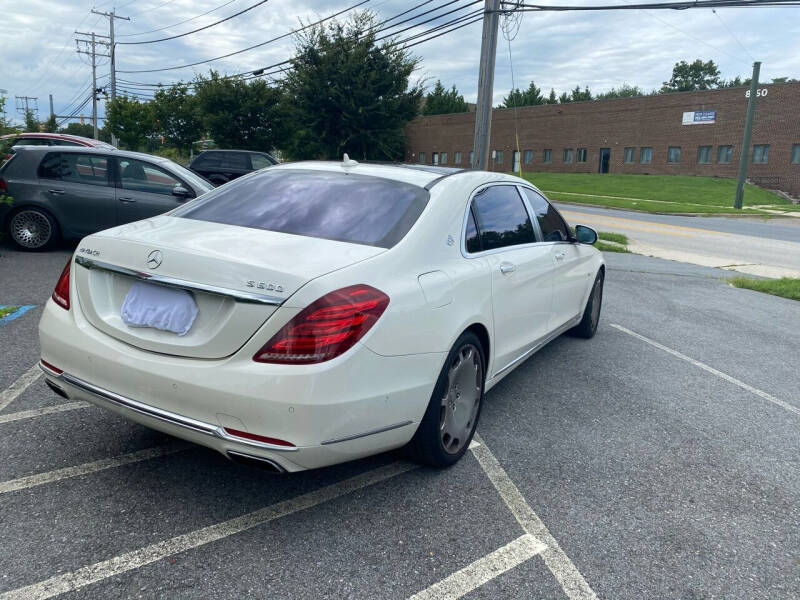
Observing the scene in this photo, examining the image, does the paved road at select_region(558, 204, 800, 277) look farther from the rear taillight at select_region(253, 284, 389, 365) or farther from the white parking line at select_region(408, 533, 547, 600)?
the rear taillight at select_region(253, 284, 389, 365)

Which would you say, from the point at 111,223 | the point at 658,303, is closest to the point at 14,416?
the point at 111,223

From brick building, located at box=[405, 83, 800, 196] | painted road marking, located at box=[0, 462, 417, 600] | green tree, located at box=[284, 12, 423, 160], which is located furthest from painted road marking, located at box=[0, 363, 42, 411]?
brick building, located at box=[405, 83, 800, 196]

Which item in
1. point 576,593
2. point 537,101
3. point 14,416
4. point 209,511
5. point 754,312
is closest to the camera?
point 576,593

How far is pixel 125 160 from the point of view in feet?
31.4

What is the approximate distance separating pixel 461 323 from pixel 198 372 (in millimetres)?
1335

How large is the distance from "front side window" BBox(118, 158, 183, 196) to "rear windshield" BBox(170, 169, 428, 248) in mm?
6159

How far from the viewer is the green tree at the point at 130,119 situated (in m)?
46.5

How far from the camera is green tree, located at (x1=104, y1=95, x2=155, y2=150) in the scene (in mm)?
46469

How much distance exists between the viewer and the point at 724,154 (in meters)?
50.2

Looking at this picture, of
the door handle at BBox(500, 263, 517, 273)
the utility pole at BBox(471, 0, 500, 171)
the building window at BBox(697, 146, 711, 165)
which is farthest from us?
the building window at BBox(697, 146, 711, 165)

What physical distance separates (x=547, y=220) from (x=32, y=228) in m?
7.89

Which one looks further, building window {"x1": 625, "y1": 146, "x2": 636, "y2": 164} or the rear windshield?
building window {"x1": 625, "y1": 146, "x2": 636, "y2": 164}

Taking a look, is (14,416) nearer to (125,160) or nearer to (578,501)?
(578,501)

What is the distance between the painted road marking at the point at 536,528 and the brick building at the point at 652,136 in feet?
166
